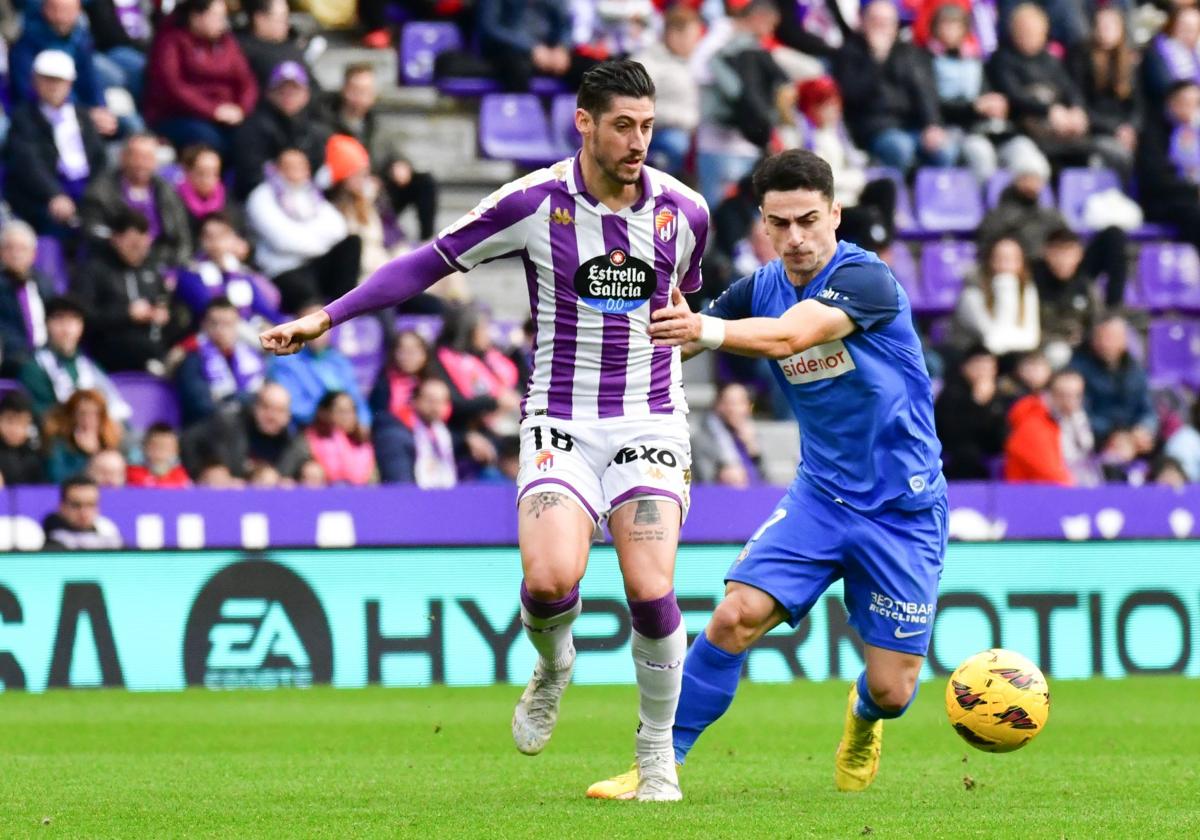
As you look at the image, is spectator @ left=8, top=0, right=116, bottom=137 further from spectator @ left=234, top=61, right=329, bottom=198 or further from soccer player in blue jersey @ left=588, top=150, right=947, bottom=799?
soccer player in blue jersey @ left=588, top=150, right=947, bottom=799

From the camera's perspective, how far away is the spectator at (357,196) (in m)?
16.5

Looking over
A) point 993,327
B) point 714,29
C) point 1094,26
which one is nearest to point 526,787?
point 993,327

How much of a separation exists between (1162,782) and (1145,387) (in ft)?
31.6

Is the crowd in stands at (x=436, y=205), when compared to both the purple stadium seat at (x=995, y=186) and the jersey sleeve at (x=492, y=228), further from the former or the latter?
the jersey sleeve at (x=492, y=228)

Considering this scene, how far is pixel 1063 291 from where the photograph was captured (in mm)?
18312

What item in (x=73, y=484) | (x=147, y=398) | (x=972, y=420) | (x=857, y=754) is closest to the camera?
(x=857, y=754)

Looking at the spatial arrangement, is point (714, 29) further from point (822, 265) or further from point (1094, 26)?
point (822, 265)

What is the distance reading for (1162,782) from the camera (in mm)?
8414

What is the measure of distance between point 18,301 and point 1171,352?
1046cm

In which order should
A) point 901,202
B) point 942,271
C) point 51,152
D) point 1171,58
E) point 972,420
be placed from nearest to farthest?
point 51,152 < point 972,420 < point 942,271 < point 901,202 < point 1171,58

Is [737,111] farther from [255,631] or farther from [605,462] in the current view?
[605,462]

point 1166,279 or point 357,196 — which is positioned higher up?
point 357,196

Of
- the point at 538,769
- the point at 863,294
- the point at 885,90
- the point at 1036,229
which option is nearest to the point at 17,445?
the point at 538,769

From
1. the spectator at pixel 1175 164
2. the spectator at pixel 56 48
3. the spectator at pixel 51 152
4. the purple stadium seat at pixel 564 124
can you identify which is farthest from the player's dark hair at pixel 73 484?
the spectator at pixel 1175 164
